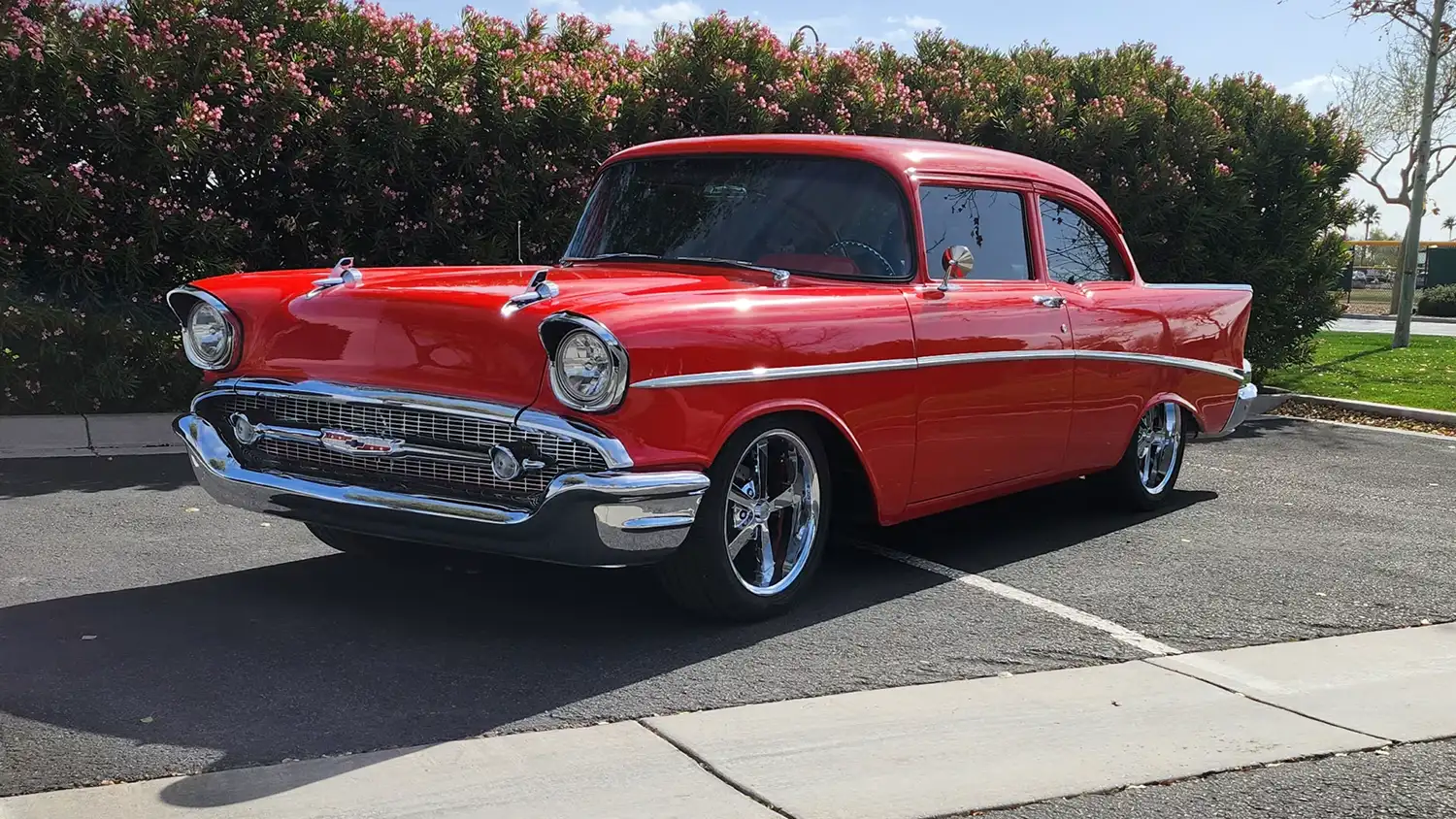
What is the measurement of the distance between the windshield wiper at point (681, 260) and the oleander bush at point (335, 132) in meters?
4.08

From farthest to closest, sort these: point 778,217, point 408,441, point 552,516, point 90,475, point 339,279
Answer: point 90,475 → point 778,217 → point 339,279 → point 408,441 → point 552,516

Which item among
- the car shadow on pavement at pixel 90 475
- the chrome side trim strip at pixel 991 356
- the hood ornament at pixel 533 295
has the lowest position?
the car shadow on pavement at pixel 90 475

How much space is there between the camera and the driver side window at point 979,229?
575 cm

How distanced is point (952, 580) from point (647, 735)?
2.27 metres

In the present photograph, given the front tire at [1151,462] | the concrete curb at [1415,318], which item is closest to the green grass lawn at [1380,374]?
the front tire at [1151,462]

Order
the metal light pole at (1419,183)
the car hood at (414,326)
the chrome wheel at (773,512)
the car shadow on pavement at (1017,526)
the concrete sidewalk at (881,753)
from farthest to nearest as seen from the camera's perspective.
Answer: the metal light pole at (1419,183), the car shadow on pavement at (1017,526), the chrome wheel at (773,512), the car hood at (414,326), the concrete sidewalk at (881,753)

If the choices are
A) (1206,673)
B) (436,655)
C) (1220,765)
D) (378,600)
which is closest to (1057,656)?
(1206,673)

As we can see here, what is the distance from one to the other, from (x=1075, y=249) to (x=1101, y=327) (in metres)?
0.46

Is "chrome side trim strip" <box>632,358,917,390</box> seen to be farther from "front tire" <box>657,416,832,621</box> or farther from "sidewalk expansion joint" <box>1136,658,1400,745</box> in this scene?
"sidewalk expansion joint" <box>1136,658,1400,745</box>

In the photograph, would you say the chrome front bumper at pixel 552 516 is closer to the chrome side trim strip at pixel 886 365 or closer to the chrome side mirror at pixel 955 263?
the chrome side trim strip at pixel 886 365

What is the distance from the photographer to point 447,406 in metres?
4.42

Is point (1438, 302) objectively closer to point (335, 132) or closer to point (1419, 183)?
point (1419, 183)

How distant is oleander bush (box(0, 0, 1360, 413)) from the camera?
29.2 feet

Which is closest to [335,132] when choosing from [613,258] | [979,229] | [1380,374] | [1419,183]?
[613,258]
